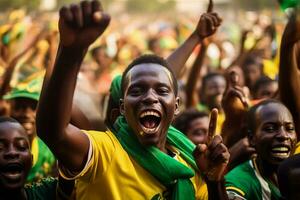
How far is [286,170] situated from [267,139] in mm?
698

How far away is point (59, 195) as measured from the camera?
3678mm

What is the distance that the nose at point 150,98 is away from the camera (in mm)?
3494

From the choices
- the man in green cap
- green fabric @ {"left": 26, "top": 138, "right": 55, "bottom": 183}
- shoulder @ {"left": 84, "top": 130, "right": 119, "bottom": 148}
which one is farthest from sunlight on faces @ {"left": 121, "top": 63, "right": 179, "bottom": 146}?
the man in green cap

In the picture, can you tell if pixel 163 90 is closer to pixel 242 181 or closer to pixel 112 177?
pixel 112 177

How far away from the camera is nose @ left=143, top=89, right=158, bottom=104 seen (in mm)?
3494

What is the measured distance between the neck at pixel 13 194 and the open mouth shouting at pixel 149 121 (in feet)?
2.40

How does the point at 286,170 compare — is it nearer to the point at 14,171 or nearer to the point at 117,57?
the point at 14,171

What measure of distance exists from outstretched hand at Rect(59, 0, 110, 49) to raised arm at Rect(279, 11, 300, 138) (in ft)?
6.04

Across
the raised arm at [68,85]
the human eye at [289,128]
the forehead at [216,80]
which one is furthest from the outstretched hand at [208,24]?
the forehead at [216,80]

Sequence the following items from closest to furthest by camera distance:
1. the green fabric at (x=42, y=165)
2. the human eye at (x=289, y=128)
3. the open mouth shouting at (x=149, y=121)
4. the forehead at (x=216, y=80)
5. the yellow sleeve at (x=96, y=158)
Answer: the yellow sleeve at (x=96, y=158), the open mouth shouting at (x=149, y=121), the human eye at (x=289, y=128), the green fabric at (x=42, y=165), the forehead at (x=216, y=80)

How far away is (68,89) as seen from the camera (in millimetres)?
2953

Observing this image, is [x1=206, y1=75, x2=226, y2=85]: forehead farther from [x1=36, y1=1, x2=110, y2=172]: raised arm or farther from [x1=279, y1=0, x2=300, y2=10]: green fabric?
[x1=36, y1=1, x2=110, y2=172]: raised arm

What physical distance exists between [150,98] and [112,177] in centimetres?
42

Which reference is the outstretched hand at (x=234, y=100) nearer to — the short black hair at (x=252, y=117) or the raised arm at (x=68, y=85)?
the short black hair at (x=252, y=117)
